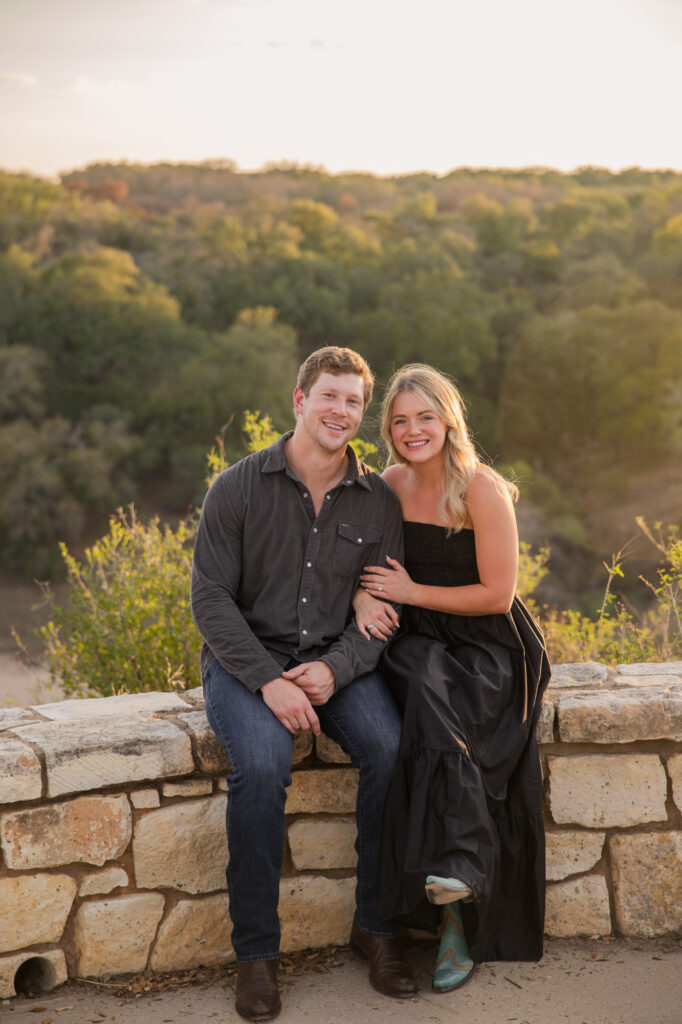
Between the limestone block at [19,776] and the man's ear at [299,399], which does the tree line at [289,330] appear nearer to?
the man's ear at [299,399]

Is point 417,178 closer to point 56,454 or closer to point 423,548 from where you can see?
point 56,454

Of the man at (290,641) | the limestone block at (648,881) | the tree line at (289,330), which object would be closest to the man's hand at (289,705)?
the man at (290,641)

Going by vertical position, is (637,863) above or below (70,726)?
below

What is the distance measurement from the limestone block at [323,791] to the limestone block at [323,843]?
0.10 ft

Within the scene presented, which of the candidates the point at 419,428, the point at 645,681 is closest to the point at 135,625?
the point at 419,428

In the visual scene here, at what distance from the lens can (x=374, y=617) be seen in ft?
7.54

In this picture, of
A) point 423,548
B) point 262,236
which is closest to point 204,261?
point 262,236

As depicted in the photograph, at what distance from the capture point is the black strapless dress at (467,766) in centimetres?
204

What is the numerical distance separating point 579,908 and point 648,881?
0.62 feet

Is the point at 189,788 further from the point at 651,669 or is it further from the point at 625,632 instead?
the point at 625,632

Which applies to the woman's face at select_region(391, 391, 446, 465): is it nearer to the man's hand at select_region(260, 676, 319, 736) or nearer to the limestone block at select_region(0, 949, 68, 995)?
the man's hand at select_region(260, 676, 319, 736)

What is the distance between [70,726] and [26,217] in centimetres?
2335

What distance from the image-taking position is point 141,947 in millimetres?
2156

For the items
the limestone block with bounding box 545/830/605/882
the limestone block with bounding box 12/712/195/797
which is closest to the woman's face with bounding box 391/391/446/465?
the limestone block with bounding box 12/712/195/797
